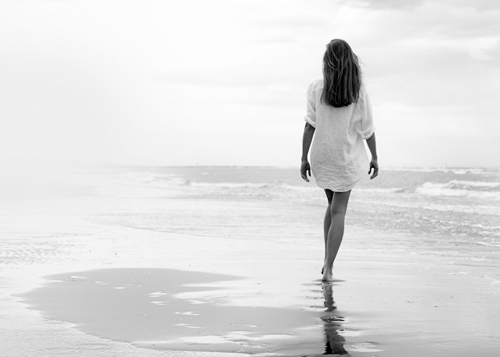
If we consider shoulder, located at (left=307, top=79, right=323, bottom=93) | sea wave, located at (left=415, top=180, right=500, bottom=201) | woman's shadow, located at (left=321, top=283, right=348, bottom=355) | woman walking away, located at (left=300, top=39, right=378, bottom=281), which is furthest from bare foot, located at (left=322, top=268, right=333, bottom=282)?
sea wave, located at (left=415, top=180, right=500, bottom=201)

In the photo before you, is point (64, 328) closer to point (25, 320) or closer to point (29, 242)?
point (25, 320)

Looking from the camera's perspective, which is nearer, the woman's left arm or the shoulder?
the shoulder

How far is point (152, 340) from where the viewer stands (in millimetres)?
3441

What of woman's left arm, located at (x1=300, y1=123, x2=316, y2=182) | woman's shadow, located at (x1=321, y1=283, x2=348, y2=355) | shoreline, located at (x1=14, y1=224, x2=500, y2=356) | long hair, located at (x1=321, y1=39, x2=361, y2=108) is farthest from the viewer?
woman's left arm, located at (x1=300, y1=123, x2=316, y2=182)

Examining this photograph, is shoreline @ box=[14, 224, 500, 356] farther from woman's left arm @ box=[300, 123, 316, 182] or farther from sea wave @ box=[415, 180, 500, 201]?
sea wave @ box=[415, 180, 500, 201]

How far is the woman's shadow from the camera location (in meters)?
3.23

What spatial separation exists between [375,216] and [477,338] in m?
11.2

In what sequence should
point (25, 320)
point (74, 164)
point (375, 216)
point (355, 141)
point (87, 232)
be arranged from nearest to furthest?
1. point (25, 320)
2. point (355, 141)
3. point (87, 232)
4. point (375, 216)
5. point (74, 164)

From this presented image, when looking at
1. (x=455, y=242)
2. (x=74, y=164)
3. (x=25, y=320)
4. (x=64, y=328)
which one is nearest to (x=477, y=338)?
(x=64, y=328)

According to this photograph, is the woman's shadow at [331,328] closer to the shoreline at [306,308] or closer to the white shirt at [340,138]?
the shoreline at [306,308]

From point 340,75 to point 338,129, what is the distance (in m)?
0.47

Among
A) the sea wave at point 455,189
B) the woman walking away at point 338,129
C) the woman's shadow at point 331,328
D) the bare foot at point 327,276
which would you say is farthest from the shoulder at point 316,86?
the sea wave at point 455,189

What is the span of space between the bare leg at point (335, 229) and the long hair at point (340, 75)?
0.82 meters

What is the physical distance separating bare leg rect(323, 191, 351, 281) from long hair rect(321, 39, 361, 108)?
2.68ft
